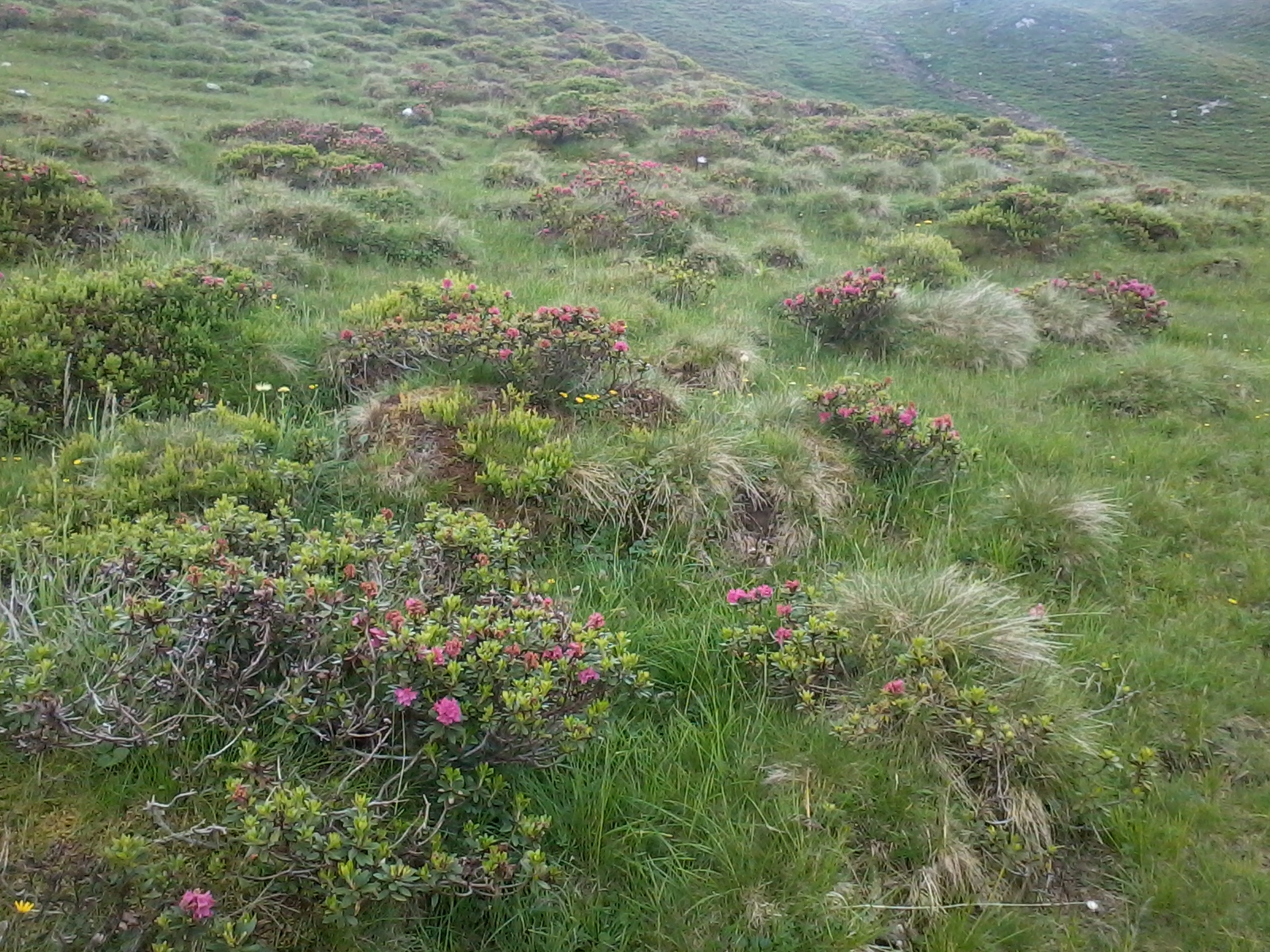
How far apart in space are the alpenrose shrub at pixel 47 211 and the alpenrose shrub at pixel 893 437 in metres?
7.33

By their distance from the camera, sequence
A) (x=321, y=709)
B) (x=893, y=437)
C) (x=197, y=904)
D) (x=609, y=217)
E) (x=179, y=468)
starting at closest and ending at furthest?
(x=197, y=904) → (x=321, y=709) → (x=179, y=468) → (x=893, y=437) → (x=609, y=217)

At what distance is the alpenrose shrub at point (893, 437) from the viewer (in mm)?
5523

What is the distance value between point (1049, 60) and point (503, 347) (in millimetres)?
52347

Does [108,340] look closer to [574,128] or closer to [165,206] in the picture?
[165,206]

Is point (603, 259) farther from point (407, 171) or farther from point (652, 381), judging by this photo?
point (407, 171)

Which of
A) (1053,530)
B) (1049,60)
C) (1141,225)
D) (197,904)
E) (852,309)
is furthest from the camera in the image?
(1049,60)

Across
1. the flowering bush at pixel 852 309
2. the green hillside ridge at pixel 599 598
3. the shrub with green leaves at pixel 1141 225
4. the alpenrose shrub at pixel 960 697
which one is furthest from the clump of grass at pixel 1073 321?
the alpenrose shrub at pixel 960 697

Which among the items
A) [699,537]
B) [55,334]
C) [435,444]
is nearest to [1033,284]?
[699,537]

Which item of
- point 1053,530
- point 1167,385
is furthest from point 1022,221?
point 1053,530

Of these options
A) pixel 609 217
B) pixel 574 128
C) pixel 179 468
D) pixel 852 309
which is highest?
pixel 574 128

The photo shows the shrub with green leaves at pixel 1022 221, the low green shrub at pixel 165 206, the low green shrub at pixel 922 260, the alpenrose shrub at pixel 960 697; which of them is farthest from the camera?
the shrub with green leaves at pixel 1022 221

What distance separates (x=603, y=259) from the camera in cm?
1027

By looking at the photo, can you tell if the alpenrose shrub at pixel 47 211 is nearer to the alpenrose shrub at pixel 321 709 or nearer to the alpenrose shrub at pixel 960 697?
the alpenrose shrub at pixel 321 709

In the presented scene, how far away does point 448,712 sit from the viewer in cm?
265
